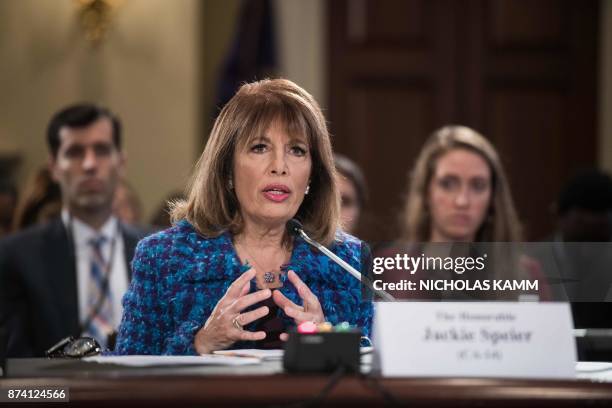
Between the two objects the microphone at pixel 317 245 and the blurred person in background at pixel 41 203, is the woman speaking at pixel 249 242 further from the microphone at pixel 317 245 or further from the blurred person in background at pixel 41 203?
the blurred person in background at pixel 41 203

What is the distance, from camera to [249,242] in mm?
2848

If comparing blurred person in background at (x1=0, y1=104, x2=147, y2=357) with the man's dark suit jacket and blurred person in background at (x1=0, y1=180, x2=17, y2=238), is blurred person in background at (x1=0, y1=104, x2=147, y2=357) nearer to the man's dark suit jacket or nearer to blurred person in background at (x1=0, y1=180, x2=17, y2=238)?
the man's dark suit jacket

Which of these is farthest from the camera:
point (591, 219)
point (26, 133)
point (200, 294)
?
point (26, 133)

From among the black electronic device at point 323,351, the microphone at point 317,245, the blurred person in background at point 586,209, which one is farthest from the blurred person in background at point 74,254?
the black electronic device at point 323,351

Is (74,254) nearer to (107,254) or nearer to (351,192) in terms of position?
(107,254)

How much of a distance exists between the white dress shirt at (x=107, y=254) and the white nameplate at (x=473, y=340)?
2.58 meters

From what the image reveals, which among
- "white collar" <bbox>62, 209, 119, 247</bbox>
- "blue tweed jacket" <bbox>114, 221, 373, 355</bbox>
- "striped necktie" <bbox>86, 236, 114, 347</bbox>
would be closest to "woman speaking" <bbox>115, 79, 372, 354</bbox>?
"blue tweed jacket" <bbox>114, 221, 373, 355</bbox>

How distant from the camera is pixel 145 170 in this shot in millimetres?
6770

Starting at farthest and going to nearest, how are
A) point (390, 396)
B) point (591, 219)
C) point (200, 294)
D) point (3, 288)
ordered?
point (591, 219)
point (3, 288)
point (200, 294)
point (390, 396)

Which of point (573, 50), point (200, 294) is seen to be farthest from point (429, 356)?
point (573, 50)

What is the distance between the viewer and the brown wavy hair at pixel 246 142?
276 centimetres

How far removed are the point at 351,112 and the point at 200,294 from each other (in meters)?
4.50

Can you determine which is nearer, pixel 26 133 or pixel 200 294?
pixel 200 294

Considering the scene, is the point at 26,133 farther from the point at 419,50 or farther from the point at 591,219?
the point at 591,219
